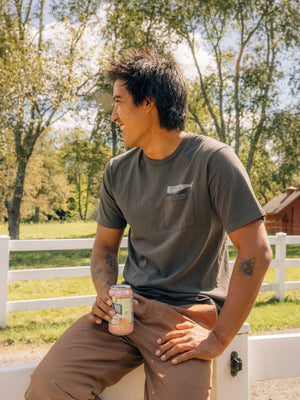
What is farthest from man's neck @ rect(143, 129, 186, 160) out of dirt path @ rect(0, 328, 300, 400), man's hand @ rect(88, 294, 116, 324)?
dirt path @ rect(0, 328, 300, 400)

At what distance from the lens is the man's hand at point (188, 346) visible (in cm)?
151

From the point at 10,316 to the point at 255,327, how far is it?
3.56 m

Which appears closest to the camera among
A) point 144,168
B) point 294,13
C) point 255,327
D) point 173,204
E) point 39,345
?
point 173,204

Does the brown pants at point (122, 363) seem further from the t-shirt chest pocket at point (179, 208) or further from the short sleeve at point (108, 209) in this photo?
the short sleeve at point (108, 209)

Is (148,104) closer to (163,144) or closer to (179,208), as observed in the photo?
(163,144)

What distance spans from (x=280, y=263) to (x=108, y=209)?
18.6ft

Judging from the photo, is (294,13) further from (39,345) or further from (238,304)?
(238,304)

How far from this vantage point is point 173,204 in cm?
185

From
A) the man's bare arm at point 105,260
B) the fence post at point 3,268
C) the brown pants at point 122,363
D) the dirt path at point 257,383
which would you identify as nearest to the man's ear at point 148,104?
the man's bare arm at point 105,260

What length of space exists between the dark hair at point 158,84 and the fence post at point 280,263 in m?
5.48

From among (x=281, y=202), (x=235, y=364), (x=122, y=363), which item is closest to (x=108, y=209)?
(x=122, y=363)

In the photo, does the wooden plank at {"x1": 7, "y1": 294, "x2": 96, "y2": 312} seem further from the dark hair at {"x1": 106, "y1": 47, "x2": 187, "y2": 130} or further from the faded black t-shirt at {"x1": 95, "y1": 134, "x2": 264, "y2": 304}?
the dark hair at {"x1": 106, "y1": 47, "x2": 187, "y2": 130}

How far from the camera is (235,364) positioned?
161 cm

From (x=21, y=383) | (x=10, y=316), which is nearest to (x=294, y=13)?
(x=10, y=316)
